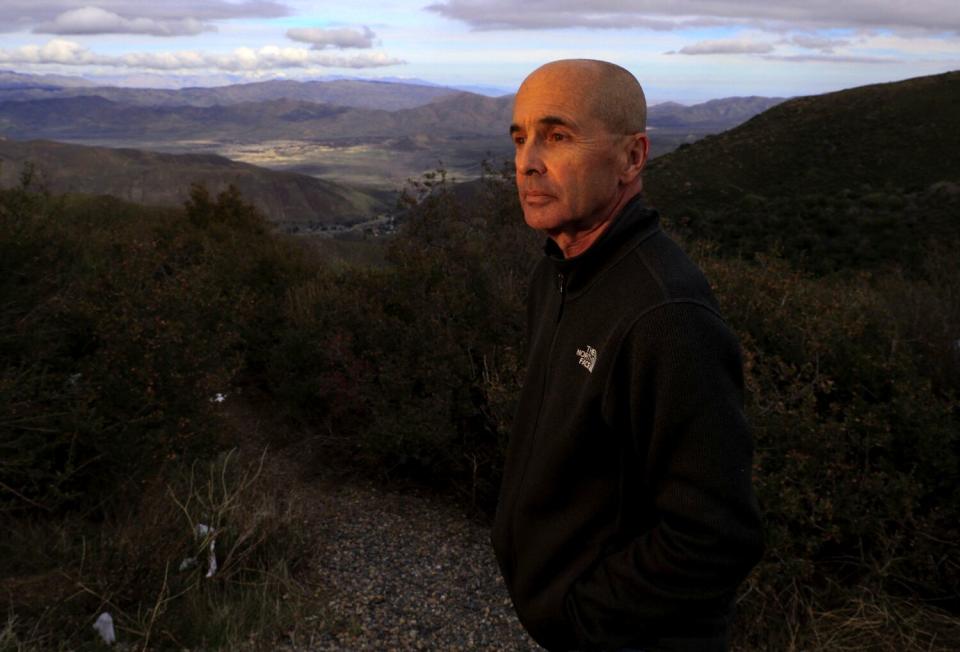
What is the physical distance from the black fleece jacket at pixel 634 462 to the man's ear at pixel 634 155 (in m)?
0.06

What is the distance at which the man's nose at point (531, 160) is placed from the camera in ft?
5.19

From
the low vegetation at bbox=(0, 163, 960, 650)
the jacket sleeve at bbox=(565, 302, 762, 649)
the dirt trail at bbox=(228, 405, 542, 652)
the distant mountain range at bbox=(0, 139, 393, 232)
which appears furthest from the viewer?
the distant mountain range at bbox=(0, 139, 393, 232)

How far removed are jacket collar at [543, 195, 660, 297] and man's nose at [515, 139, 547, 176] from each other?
19 cm

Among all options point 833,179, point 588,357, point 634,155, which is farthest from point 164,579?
point 833,179

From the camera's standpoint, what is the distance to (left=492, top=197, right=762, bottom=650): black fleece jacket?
4.47ft

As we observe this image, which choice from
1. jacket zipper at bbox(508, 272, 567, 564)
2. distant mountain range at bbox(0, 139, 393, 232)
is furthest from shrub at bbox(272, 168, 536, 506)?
distant mountain range at bbox(0, 139, 393, 232)

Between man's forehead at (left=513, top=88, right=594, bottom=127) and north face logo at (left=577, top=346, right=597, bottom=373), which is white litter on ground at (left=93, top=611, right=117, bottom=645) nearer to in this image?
north face logo at (left=577, top=346, right=597, bottom=373)

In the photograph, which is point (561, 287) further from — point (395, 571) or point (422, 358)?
point (422, 358)

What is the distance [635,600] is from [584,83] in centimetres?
103

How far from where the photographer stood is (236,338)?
637 cm

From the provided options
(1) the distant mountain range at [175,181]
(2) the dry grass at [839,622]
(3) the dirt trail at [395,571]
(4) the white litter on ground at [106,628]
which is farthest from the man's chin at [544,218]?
(1) the distant mountain range at [175,181]

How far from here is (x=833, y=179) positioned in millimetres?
30516

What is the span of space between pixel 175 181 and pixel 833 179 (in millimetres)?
105736

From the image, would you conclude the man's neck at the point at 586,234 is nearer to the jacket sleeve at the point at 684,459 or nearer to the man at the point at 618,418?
the man at the point at 618,418
